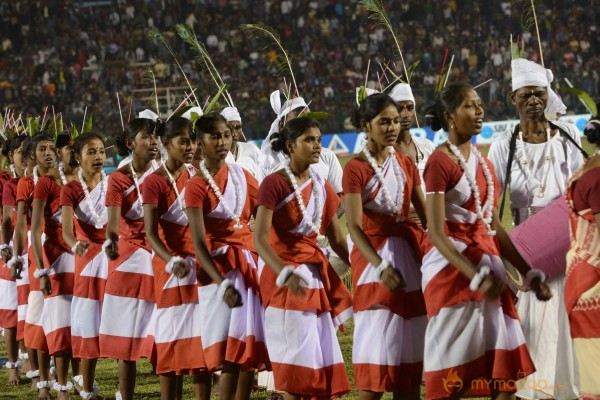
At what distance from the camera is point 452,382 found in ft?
15.1

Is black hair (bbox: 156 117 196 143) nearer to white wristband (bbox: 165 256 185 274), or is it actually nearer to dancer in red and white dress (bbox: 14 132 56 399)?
white wristband (bbox: 165 256 185 274)

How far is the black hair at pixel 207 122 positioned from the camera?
5.75 meters

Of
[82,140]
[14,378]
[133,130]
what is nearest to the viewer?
[133,130]

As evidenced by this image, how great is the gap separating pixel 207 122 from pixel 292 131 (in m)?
0.58

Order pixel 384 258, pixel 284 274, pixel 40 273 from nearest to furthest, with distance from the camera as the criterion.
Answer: pixel 284 274, pixel 384 258, pixel 40 273

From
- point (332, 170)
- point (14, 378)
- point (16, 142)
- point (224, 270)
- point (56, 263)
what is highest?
point (16, 142)

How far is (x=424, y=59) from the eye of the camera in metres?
29.6

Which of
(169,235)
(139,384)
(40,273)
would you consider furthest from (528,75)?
(139,384)

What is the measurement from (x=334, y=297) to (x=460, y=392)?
1045mm

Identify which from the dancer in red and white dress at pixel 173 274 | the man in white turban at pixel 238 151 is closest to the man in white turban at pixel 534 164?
the dancer in red and white dress at pixel 173 274

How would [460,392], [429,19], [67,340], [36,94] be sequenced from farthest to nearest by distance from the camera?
[429,19], [36,94], [67,340], [460,392]

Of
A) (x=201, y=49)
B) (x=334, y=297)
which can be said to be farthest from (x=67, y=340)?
(x=334, y=297)

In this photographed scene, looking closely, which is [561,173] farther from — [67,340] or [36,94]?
[36,94]

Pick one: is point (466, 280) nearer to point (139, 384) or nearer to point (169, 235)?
point (169, 235)
